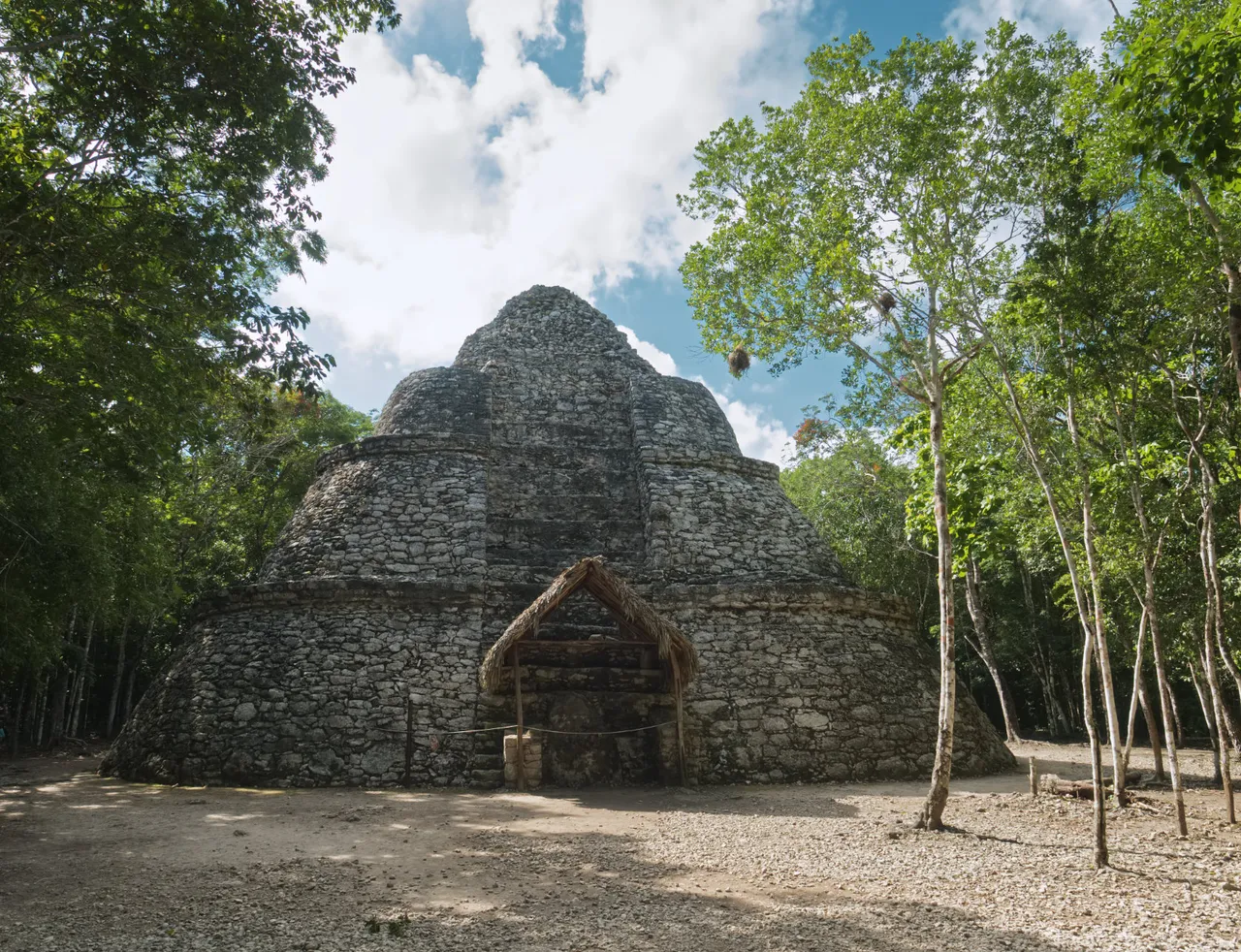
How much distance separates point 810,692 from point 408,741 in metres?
4.85

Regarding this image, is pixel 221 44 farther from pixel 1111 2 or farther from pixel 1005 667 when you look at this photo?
pixel 1005 667

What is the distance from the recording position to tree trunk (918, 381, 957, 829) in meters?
6.27

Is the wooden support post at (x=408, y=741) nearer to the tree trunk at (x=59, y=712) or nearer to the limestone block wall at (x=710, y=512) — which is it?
the limestone block wall at (x=710, y=512)

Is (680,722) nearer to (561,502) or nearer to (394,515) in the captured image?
(561,502)

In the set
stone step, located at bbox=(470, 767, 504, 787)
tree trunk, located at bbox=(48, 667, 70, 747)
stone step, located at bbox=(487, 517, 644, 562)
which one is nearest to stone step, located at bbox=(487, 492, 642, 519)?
stone step, located at bbox=(487, 517, 644, 562)

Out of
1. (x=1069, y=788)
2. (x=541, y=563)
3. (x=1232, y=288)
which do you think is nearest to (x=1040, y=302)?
(x=1232, y=288)

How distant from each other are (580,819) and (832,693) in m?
4.13

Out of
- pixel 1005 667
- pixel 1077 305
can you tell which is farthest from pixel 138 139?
pixel 1005 667

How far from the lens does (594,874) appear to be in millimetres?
4844

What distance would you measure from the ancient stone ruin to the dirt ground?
0.96 meters

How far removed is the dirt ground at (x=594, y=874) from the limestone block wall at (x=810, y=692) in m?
1.24

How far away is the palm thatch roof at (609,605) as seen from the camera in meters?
8.18

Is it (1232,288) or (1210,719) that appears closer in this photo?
(1232,288)

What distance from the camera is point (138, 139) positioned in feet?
18.5
